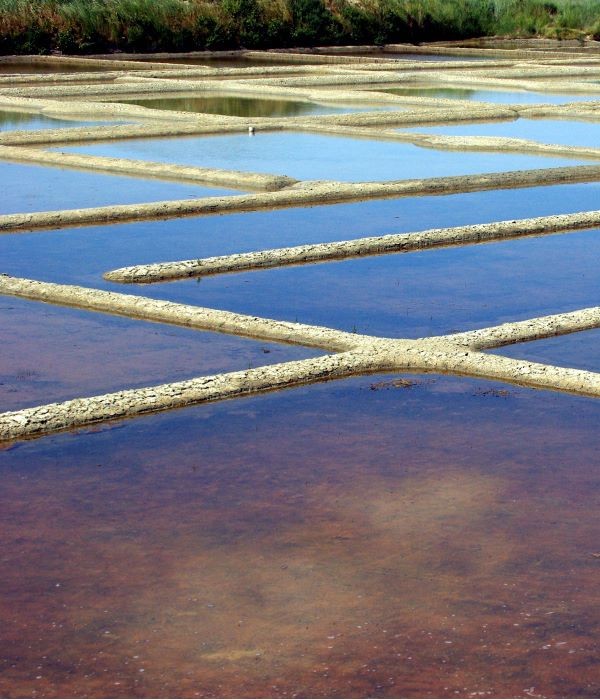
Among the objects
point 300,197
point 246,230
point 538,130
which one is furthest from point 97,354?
point 538,130

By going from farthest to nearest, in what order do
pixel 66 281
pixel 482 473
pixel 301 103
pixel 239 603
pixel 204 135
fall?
pixel 301 103 → pixel 204 135 → pixel 66 281 → pixel 482 473 → pixel 239 603

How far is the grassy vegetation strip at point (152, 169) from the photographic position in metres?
9.26

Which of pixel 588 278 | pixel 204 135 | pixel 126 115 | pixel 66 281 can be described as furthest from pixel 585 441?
pixel 126 115

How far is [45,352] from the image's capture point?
16.2 ft

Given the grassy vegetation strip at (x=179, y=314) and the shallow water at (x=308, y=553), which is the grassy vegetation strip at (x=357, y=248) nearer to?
the grassy vegetation strip at (x=179, y=314)

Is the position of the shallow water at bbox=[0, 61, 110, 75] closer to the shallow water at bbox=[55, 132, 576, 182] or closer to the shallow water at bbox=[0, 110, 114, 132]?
the shallow water at bbox=[0, 110, 114, 132]

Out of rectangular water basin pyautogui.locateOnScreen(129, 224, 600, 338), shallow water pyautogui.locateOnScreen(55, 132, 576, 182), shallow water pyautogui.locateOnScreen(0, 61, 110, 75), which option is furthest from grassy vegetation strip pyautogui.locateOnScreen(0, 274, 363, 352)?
shallow water pyautogui.locateOnScreen(0, 61, 110, 75)

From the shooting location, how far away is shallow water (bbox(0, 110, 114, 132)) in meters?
12.9

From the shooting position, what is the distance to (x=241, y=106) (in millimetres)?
15461

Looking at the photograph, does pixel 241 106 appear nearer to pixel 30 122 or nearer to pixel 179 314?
pixel 30 122

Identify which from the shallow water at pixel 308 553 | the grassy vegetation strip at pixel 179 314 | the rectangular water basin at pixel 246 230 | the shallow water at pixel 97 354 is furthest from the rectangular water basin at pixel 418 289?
the shallow water at pixel 308 553

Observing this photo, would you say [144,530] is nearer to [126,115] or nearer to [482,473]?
[482,473]

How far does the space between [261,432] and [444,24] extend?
2559 centimetres

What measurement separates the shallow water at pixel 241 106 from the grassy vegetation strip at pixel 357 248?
277 inches
